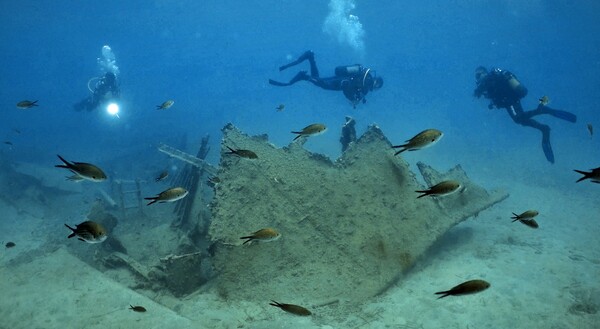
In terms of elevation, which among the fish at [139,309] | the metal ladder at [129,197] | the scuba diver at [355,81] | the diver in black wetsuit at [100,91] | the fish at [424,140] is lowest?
the fish at [139,309]

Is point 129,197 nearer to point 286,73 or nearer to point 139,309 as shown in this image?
point 139,309

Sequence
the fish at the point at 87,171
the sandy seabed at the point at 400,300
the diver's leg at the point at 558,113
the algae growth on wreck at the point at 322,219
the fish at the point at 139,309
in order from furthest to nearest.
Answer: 1. the diver's leg at the point at 558,113
2. the algae growth on wreck at the point at 322,219
3. the sandy seabed at the point at 400,300
4. the fish at the point at 139,309
5. the fish at the point at 87,171

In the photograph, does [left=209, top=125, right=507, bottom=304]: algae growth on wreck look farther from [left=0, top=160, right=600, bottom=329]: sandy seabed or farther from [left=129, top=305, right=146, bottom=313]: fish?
[left=129, top=305, right=146, bottom=313]: fish

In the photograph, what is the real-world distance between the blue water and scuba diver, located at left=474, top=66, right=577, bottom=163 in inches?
136

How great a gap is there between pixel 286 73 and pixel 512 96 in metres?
141

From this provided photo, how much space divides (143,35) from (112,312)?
138 meters

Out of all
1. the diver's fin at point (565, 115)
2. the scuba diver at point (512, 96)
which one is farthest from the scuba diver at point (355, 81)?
the diver's fin at point (565, 115)

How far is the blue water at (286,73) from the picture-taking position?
26594 mm

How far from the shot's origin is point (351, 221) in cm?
591

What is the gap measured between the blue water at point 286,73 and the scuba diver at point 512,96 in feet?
11.4

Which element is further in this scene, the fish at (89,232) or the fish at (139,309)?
the fish at (139,309)

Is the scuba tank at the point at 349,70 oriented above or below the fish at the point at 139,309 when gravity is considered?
above

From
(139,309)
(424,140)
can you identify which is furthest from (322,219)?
(139,309)

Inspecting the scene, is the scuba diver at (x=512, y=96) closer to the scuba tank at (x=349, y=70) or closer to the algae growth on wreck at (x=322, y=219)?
the scuba tank at (x=349, y=70)
